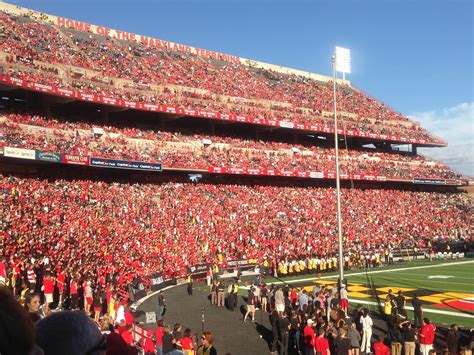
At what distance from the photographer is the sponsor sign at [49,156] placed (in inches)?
1176

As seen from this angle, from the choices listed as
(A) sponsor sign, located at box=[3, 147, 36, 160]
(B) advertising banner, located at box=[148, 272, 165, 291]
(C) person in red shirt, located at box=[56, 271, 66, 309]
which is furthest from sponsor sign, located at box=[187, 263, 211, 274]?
(C) person in red shirt, located at box=[56, 271, 66, 309]

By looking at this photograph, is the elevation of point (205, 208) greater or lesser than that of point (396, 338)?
greater

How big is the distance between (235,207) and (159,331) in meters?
27.3

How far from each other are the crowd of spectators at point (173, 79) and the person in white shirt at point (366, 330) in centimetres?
2541

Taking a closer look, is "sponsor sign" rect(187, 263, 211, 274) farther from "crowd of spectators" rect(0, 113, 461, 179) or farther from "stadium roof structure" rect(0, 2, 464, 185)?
"stadium roof structure" rect(0, 2, 464, 185)

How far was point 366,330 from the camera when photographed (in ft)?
43.9

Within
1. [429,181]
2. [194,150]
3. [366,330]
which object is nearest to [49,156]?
[194,150]

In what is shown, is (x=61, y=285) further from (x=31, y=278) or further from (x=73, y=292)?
(x=31, y=278)

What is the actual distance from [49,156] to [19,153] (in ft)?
6.68

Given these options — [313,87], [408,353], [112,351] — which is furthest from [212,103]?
[112,351]

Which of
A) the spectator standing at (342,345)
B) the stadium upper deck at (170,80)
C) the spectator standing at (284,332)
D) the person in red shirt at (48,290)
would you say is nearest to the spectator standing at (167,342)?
the spectator standing at (342,345)

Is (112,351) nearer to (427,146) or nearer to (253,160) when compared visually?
(253,160)

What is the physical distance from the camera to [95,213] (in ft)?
95.8

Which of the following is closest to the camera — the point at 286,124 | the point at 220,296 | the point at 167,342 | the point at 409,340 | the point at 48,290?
the point at 167,342
